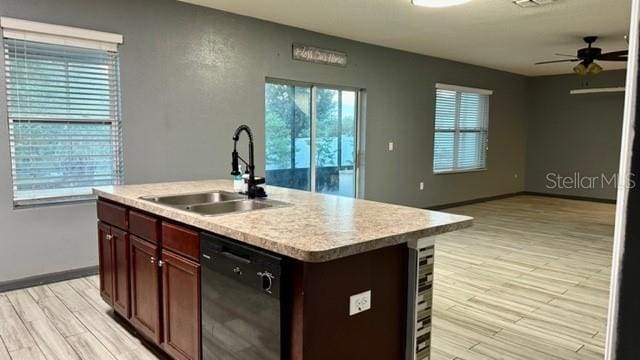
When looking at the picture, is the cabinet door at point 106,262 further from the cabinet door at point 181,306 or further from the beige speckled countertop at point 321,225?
the cabinet door at point 181,306

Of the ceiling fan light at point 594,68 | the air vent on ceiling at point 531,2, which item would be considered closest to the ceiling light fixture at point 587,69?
the ceiling fan light at point 594,68

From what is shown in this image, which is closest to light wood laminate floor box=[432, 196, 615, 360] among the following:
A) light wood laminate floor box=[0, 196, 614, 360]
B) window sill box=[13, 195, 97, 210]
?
light wood laminate floor box=[0, 196, 614, 360]

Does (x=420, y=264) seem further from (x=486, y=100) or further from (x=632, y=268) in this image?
(x=486, y=100)

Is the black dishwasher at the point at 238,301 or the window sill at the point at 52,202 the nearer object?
the black dishwasher at the point at 238,301

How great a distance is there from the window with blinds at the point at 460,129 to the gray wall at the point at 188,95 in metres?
0.97

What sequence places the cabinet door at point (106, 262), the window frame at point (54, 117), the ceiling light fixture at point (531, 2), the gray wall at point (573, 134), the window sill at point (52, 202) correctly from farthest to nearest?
the gray wall at point (573, 134)
the ceiling light fixture at point (531, 2)
the window sill at point (52, 202)
the window frame at point (54, 117)
the cabinet door at point (106, 262)

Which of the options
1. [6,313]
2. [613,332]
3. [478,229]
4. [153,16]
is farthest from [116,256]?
[478,229]

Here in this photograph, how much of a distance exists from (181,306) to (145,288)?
1.40 feet

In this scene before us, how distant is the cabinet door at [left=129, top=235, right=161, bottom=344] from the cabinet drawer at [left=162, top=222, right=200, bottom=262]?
0.15 meters

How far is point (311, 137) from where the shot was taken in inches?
228

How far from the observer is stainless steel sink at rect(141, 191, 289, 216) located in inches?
99.2

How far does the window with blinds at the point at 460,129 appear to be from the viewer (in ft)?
25.3

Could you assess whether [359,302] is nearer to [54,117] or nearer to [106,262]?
[106,262]
